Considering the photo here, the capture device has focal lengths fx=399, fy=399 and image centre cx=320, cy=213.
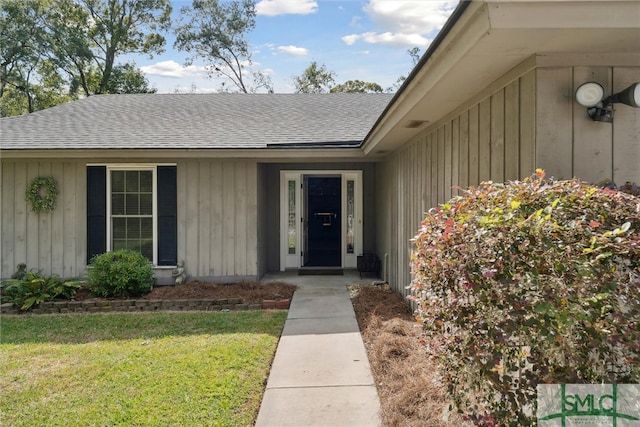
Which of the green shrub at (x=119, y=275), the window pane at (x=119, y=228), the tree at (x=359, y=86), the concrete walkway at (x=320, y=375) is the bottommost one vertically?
the concrete walkway at (x=320, y=375)

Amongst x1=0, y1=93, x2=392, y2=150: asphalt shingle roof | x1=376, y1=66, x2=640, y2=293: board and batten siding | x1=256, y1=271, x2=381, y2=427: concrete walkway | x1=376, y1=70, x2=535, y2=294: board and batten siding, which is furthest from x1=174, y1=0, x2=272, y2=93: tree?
x1=376, y1=66, x2=640, y2=293: board and batten siding

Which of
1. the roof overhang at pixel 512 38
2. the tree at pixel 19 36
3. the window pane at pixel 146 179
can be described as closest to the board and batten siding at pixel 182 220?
the window pane at pixel 146 179

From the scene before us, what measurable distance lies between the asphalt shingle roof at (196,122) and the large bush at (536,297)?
529 centimetres

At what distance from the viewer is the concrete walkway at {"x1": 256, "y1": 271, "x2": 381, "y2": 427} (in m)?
2.87

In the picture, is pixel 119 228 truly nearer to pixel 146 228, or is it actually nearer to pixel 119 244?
pixel 119 244

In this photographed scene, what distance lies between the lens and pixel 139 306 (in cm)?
586

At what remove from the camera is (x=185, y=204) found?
7.07m

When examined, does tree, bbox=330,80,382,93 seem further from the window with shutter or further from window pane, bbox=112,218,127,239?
window pane, bbox=112,218,127,239

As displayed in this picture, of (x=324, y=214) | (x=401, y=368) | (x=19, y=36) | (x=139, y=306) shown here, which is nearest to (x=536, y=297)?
(x=401, y=368)

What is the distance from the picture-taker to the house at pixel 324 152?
2.38 m

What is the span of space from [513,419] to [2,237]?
8402mm

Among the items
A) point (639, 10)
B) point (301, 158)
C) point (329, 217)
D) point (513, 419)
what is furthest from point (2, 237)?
point (639, 10)

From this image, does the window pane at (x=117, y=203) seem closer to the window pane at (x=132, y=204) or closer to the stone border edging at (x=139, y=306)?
the window pane at (x=132, y=204)

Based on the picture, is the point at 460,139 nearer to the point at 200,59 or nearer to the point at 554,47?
the point at 554,47
